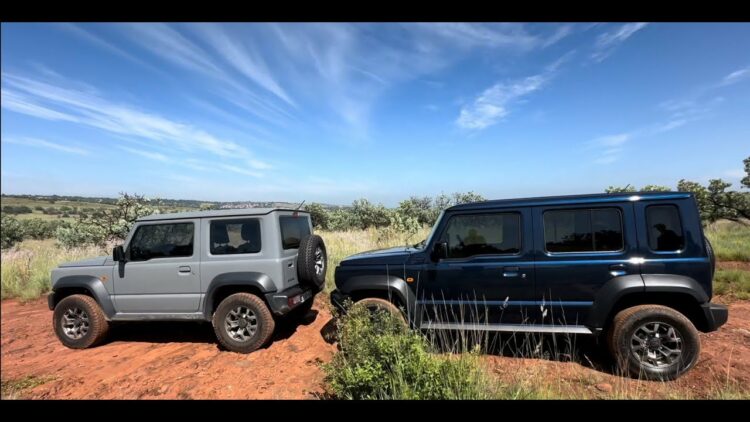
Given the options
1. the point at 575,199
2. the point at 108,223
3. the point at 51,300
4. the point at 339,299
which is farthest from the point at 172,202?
the point at 575,199

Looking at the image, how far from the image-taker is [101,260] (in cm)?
527

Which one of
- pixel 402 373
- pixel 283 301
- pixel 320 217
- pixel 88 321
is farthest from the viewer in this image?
pixel 320 217

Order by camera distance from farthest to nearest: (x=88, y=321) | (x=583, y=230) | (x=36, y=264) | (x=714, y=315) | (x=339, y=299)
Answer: (x=36, y=264)
(x=88, y=321)
(x=339, y=299)
(x=583, y=230)
(x=714, y=315)

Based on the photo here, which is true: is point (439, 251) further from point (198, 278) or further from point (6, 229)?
point (6, 229)

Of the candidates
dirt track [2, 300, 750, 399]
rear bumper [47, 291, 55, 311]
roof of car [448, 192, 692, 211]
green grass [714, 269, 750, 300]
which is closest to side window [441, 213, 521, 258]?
roof of car [448, 192, 692, 211]

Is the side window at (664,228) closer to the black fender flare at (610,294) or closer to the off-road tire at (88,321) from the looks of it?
the black fender flare at (610,294)

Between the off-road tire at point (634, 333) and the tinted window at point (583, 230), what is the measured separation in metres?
0.71

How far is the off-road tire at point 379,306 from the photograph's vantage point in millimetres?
4355

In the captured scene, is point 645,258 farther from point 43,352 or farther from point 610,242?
point 43,352

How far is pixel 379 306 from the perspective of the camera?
4.46 meters

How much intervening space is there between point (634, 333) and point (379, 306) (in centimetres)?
276

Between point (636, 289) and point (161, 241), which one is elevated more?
point (161, 241)

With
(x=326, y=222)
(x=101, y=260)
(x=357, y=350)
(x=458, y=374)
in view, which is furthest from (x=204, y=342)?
(x=326, y=222)

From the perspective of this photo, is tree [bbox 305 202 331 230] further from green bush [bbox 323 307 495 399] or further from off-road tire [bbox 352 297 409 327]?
green bush [bbox 323 307 495 399]
